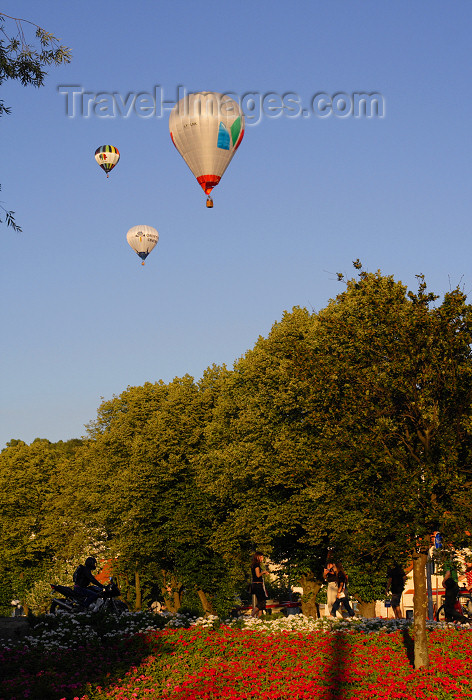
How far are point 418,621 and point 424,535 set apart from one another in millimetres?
2116

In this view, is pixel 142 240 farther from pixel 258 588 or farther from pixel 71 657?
pixel 71 657

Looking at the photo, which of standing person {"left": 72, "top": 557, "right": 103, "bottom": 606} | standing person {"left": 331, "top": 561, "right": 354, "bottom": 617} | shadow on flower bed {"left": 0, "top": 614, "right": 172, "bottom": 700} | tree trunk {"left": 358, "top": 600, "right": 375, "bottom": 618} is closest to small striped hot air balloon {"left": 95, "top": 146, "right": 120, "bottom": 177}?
tree trunk {"left": 358, "top": 600, "right": 375, "bottom": 618}

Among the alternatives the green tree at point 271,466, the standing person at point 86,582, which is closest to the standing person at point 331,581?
the green tree at point 271,466

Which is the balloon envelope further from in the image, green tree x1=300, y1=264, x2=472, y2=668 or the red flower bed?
the red flower bed

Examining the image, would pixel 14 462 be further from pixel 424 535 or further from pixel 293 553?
pixel 424 535

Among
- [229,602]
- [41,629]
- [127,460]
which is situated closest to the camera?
[41,629]

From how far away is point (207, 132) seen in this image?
43.7 m

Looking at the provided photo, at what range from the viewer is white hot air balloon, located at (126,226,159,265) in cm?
7519

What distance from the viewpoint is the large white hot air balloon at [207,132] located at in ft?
143

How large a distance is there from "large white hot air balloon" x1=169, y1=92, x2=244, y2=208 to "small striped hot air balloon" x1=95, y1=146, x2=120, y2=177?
3161cm

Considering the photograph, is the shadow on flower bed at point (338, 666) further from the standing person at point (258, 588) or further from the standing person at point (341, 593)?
the standing person at point (341, 593)

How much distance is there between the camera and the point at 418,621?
18.3m

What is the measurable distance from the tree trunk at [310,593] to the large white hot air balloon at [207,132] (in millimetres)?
21276

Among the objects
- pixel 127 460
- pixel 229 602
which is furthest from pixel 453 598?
pixel 127 460
